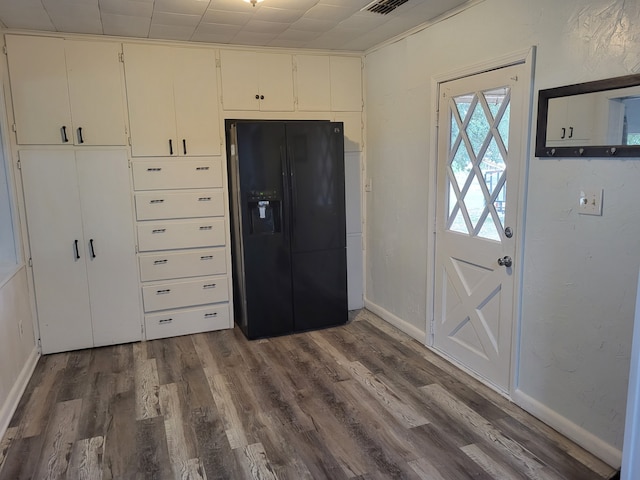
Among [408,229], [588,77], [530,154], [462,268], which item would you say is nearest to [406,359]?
[462,268]

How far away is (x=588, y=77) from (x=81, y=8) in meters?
2.94

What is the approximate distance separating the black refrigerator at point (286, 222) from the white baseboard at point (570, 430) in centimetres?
185

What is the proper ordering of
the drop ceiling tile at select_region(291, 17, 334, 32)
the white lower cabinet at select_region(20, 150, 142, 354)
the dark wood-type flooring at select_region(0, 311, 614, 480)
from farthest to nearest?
the white lower cabinet at select_region(20, 150, 142, 354) → the drop ceiling tile at select_region(291, 17, 334, 32) → the dark wood-type flooring at select_region(0, 311, 614, 480)

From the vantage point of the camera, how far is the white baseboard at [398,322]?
3.79 metres

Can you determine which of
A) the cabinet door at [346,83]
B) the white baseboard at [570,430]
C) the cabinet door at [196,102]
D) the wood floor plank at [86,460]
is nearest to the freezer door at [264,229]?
the cabinet door at [196,102]

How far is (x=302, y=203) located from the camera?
12.9 feet

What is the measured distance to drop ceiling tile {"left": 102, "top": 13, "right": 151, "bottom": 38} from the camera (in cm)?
313

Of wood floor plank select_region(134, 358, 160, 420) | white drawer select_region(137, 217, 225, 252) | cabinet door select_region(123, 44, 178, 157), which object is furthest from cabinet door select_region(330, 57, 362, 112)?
wood floor plank select_region(134, 358, 160, 420)

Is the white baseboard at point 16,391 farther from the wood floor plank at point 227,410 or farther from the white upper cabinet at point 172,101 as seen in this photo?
the white upper cabinet at point 172,101

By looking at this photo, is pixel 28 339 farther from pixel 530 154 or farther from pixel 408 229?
pixel 530 154

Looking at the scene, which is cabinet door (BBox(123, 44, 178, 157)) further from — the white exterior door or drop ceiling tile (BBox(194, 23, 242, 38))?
the white exterior door

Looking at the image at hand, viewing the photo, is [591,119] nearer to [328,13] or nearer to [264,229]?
[328,13]

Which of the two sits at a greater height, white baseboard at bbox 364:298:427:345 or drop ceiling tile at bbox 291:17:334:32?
drop ceiling tile at bbox 291:17:334:32

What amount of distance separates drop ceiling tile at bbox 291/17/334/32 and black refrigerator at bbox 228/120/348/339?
28.1 inches
